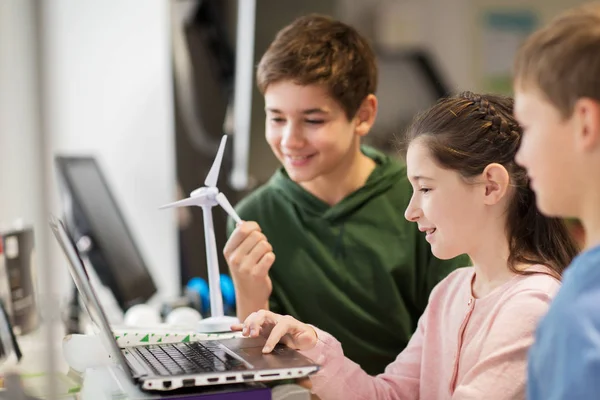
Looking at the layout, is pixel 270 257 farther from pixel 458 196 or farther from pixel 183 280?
pixel 183 280

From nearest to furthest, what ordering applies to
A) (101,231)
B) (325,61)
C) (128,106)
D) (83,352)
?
(83,352) → (325,61) → (101,231) → (128,106)

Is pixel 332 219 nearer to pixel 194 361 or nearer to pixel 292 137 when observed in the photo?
pixel 292 137

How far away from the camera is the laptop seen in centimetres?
97

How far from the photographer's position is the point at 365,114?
1.61 metres

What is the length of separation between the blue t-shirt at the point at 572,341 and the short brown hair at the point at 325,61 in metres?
0.75

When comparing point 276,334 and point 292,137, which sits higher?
point 292,137

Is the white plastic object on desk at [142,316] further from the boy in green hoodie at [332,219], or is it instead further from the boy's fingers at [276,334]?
the boy's fingers at [276,334]

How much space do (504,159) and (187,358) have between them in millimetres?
492

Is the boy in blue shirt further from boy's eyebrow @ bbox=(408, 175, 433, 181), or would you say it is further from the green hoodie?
the green hoodie

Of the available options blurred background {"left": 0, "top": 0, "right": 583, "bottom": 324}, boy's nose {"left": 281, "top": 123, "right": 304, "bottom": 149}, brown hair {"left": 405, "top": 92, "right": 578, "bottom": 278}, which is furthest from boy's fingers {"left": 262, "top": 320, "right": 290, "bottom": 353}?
blurred background {"left": 0, "top": 0, "right": 583, "bottom": 324}

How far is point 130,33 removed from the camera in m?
2.99

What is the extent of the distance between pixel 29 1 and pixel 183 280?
2226mm

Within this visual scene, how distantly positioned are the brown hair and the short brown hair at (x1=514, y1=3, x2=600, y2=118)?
0.89ft

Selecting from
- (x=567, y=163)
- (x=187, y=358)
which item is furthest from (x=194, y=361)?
(x=567, y=163)
